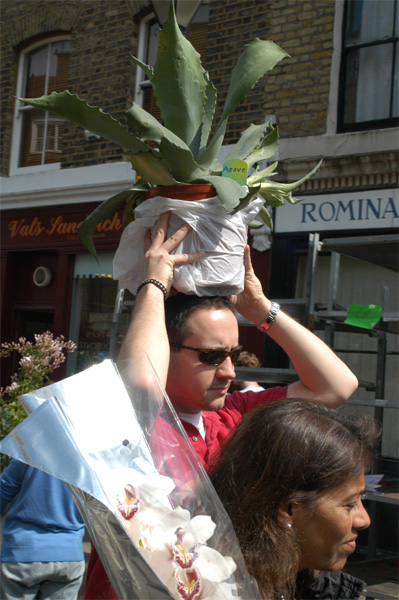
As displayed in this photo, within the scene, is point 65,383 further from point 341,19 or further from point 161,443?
point 341,19

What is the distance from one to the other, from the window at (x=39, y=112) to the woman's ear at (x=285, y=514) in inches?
359

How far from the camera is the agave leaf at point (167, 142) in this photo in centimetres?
198

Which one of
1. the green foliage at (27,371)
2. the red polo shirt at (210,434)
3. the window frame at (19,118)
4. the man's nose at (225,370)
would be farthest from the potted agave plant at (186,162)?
the window frame at (19,118)

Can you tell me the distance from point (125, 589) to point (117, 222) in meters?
8.00

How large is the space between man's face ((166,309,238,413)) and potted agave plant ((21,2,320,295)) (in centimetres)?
13

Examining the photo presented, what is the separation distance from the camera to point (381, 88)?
24.1ft

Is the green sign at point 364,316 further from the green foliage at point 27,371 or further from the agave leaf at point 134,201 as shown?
the agave leaf at point 134,201

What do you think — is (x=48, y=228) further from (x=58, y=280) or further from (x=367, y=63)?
(x=367, y=63)

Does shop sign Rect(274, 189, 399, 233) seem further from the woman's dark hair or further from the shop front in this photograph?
the woman's dark hair

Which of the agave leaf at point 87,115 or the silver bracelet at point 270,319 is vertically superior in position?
the agave leaf at point 87,115

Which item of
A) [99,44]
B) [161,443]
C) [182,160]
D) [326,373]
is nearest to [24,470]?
[326,373]

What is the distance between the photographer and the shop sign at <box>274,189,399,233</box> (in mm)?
6734

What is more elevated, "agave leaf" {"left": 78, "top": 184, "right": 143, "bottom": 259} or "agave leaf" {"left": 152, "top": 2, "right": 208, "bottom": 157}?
"agave leaf" {"left": 152, "top": 2, "right": 208, "bottom": 157}

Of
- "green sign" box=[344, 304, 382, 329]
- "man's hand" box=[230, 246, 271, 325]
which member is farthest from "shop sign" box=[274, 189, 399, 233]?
"man's hand" box=[230, 246, 271, 325]
